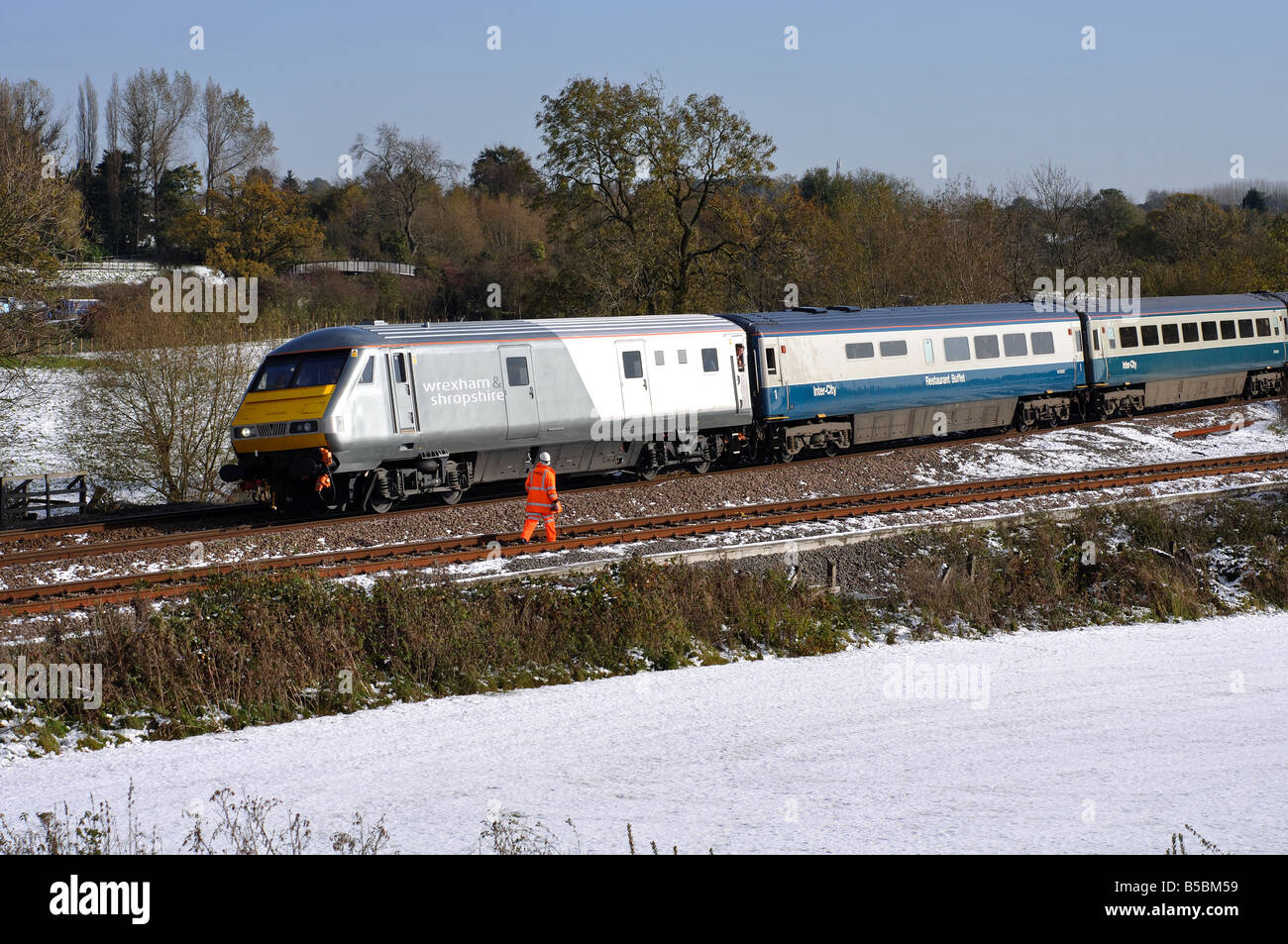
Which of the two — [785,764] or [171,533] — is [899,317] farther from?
[785,764]

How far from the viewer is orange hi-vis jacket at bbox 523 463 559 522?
53.0ft

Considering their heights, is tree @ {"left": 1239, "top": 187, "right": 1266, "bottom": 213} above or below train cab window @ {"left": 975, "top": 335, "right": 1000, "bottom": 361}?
above

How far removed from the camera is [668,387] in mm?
21719

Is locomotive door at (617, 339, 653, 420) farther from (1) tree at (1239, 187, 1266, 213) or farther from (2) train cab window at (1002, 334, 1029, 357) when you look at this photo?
(1) tree at (1239, 187, 1266, 213)

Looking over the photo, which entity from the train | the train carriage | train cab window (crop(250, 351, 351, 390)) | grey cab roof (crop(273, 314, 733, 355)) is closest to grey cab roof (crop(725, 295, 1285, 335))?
the train

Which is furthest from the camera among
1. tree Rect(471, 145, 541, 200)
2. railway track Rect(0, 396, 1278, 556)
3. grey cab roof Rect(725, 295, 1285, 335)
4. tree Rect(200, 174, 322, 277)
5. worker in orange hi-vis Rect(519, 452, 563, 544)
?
tree Rect(471, 145, 541, 200)

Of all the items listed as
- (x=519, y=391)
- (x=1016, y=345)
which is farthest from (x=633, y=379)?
(x=1016, y=345)

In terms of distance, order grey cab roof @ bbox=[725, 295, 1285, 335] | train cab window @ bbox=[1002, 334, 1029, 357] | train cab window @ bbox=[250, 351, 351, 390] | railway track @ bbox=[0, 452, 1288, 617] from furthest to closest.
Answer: train cab window @ bbox=[1002, 334, 1029, 357] < grey cab roof @ bbox=[725, 295, 1285, 335] < train cab window @ bbox=[250, 351, 351, 390] < railway track @ bbox=[0, 452, 1288, 617]

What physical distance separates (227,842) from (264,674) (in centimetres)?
395

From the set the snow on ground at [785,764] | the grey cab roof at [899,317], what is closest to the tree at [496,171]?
the grey cab roof at [899,317]

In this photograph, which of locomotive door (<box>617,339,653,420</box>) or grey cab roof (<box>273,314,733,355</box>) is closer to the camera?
grey cab roof (<box>273,314,733,355</box>)

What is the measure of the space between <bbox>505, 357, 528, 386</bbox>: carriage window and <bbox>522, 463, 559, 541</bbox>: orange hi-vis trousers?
11.5ft

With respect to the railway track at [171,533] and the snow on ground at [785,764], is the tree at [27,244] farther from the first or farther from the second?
the snow on ground at [785,764]

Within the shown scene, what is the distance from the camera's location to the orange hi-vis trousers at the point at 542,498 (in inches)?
636
